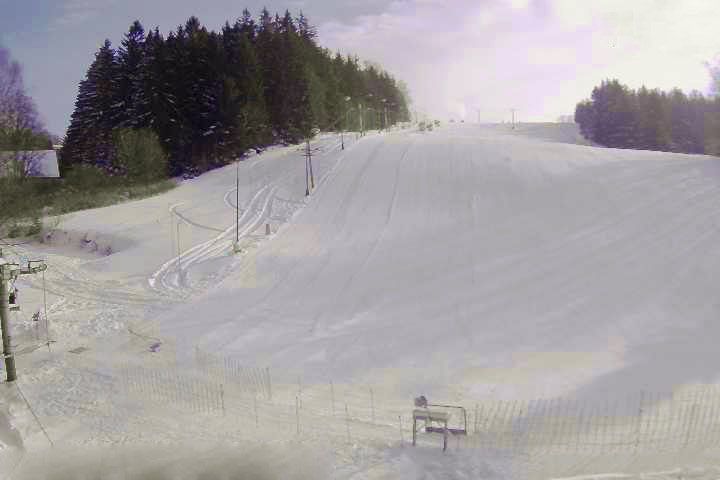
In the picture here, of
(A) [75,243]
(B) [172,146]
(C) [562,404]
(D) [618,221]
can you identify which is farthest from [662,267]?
(B) [172,146]

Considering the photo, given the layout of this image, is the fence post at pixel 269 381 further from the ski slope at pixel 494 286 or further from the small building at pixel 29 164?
the small building at pixel 29 164

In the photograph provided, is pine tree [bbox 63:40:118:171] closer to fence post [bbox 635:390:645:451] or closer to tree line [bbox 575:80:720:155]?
fence post [bbox 635:390:645:451]

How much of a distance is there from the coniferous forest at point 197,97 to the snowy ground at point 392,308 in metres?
16.6

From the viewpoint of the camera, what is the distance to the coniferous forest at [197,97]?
47.4 meters

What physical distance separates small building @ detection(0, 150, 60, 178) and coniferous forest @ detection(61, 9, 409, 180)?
4304mm

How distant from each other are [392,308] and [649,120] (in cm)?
6982

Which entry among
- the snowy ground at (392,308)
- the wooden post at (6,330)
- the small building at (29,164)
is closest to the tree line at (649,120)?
the snowy ground at (392,308)

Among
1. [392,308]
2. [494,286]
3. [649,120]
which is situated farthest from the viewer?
[649,120]

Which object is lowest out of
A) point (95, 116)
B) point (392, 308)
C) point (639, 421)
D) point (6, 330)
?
point (639, 421)

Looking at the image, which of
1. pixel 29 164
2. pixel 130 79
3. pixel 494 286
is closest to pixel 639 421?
pixel 494 286

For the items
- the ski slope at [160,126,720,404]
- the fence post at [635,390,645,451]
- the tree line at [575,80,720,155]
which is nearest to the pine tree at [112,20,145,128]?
the ski slope at [160,126,720,404]

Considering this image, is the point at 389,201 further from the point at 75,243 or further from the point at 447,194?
the point at 75,243

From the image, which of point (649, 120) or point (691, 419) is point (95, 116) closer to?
point (691, 419)

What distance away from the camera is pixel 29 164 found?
3191 cm
